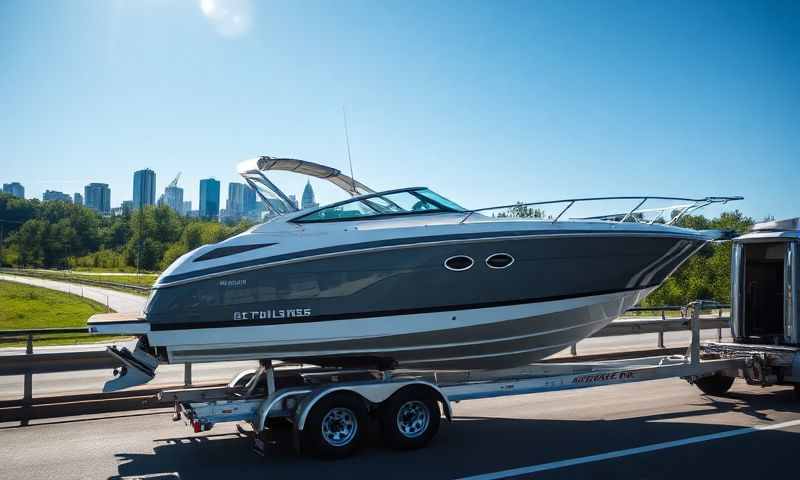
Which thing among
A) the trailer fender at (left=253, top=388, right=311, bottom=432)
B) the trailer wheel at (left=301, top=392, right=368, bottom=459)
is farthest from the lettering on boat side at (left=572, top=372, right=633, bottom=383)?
the trailer fender at (left=253, top=388, right=311, bottom=432)

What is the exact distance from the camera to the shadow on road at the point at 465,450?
6.45 m

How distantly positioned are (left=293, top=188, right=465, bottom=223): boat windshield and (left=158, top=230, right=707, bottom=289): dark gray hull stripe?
596 mm

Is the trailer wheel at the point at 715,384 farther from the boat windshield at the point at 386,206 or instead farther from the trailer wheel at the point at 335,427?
the trailer wheel at the point at 335,427

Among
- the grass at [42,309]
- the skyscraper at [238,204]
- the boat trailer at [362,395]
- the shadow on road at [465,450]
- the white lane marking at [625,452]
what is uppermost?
the skyscraper at [238,204]

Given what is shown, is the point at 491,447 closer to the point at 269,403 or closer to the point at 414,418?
the point at 414,418

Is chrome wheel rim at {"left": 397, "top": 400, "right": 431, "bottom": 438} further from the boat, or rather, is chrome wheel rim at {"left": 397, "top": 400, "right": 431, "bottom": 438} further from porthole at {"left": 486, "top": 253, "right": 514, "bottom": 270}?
porthole at {"left": 486, "top": 253, "right": 514, "bottom": 270}

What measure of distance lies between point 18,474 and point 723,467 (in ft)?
22.4

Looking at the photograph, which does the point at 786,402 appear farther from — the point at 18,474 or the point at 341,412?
the point at 18,474

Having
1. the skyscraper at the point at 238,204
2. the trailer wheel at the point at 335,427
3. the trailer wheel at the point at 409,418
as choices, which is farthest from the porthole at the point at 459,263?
the skyscraper at the point at 238,204

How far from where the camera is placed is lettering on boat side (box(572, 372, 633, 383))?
8.41 meters

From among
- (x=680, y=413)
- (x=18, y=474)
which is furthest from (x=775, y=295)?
(x=18, y=474)

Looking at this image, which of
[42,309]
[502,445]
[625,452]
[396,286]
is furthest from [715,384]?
[42,309]

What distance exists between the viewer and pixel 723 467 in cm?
652

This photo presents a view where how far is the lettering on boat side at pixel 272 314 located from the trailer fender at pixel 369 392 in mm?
903
